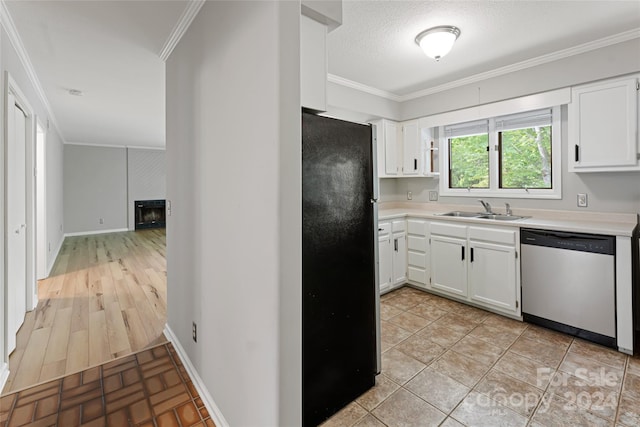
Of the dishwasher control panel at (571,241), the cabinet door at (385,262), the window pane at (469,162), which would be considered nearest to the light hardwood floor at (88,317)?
the cabinet door at (385,262)

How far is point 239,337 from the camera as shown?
143 centimetres

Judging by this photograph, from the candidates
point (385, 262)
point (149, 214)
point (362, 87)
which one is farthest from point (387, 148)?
point (149, 214)

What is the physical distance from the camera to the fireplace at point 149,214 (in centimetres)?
867

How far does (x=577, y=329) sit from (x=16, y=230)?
4668mm

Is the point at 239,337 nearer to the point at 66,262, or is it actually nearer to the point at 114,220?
the point at 66,262

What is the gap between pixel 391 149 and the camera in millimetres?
4074

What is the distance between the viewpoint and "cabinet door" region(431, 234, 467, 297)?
3232 mm

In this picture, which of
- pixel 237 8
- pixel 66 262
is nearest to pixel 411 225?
pixel 237 8

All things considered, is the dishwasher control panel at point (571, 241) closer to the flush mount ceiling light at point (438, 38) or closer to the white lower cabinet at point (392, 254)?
the white lower cabinet at point (392, 254)

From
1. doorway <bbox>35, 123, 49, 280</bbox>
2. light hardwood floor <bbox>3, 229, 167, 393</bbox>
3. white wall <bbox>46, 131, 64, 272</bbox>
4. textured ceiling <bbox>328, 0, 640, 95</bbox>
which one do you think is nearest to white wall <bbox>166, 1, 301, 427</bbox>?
light hardwood floor <bbox>3, 229, 167, 393</bbox>

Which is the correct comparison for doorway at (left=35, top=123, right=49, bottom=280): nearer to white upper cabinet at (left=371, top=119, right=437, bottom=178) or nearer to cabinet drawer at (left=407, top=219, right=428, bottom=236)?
white upper cabinet at (left=371, top=119, right=437, bottom=178)

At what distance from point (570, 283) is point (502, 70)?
217 centimetres

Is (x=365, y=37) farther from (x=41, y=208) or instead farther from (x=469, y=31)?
(x=41, y=208)

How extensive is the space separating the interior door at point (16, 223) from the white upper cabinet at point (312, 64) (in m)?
2.14
